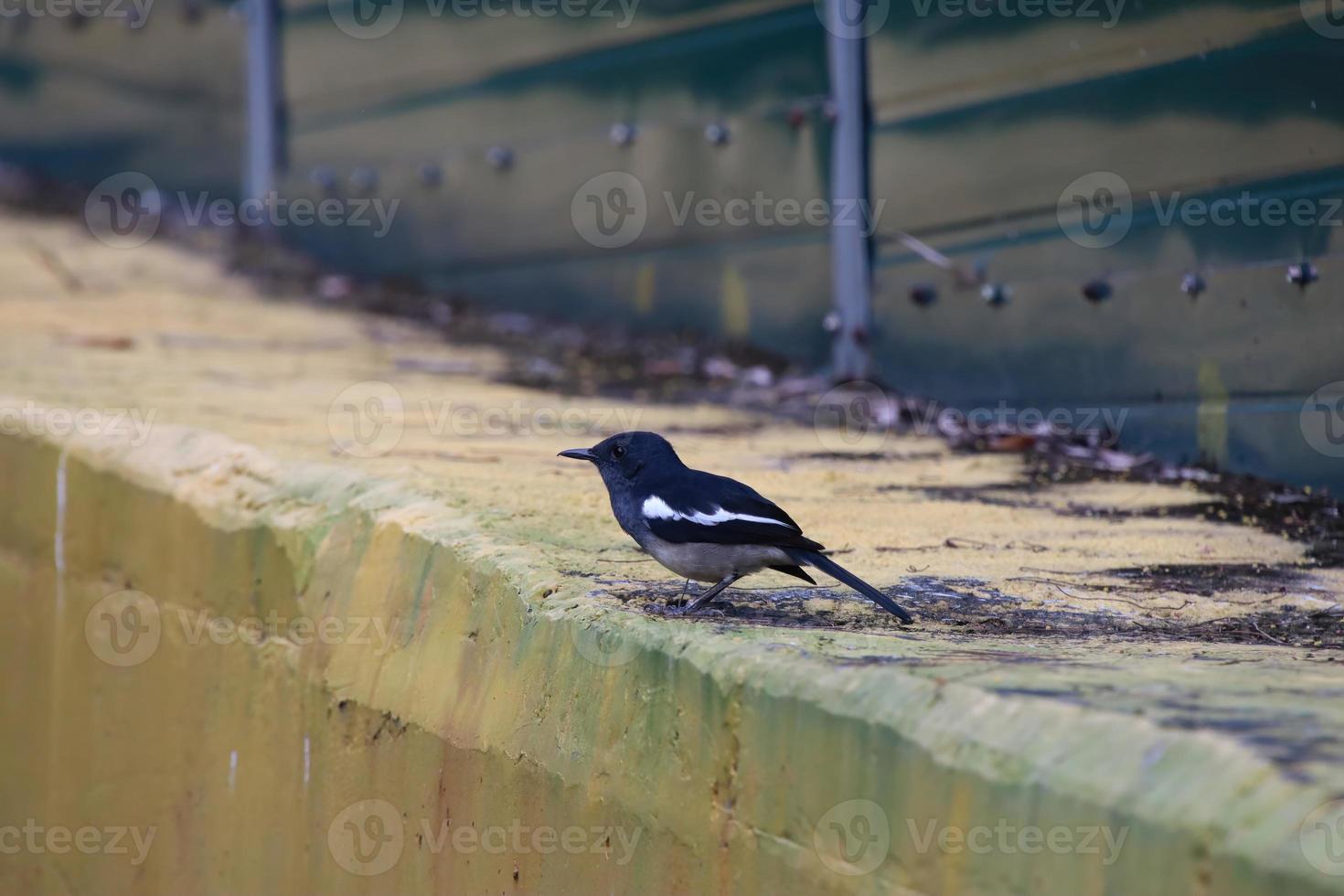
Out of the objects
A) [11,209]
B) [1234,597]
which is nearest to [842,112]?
[1234,597]

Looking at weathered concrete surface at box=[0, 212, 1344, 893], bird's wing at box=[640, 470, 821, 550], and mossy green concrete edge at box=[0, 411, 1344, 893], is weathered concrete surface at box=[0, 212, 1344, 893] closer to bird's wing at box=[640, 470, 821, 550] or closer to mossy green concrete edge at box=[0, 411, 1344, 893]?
mossy green concrete edge at box=[0, 411, 1344, 893]

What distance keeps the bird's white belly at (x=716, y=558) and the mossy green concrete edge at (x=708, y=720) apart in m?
0.20

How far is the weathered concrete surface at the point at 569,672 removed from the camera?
2.54 metres

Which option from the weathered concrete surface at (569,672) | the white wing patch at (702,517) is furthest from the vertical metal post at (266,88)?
the white wing patch at (702,517)

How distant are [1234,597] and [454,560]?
6.83 ft

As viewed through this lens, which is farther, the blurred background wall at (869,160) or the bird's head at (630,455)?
the blurred background wall at (869,160)

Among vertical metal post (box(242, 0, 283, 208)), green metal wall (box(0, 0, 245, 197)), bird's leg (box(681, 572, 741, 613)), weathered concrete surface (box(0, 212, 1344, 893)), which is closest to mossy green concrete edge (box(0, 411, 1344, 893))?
weathered concrete surface (box(0, 212, 1344, 893))

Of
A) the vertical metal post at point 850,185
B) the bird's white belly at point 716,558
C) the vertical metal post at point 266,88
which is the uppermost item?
the vertical metal post at point 266,88

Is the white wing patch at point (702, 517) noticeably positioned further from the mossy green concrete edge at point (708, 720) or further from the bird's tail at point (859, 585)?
the mossy green concrete edge at point (708, 720)

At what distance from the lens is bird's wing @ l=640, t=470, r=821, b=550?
3.61 meters

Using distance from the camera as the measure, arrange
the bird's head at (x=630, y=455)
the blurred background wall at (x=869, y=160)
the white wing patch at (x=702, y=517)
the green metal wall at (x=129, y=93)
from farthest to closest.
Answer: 1. the green metal wall at (x=129, y=93)
2. the blurred background wall at (x=869, y=160)
3. the bird's head at (x=630, y=455)
4. the white wing patch at (x=702, y=517)

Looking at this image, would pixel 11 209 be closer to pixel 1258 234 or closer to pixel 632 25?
pixel 632 25

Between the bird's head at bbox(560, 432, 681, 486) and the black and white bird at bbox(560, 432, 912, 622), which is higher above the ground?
the bird's head at bbox(560, 432, 681, 486)

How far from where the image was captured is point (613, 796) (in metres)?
3.42
